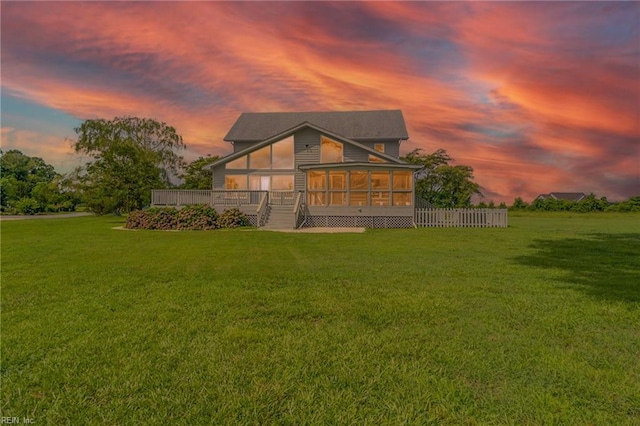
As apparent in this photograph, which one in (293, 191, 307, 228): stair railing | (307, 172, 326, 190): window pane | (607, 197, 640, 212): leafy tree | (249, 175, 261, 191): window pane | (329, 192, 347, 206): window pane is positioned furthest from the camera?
(607, 197, 640, 212): leafy tree

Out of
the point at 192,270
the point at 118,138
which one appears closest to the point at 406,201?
the point at 192,270

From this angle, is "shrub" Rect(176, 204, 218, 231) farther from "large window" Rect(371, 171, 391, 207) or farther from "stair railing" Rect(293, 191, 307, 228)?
"large window" Rect(371, 171, 391, 207)

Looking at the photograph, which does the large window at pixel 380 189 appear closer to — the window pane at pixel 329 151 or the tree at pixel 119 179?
the window pane at pixel 329 151

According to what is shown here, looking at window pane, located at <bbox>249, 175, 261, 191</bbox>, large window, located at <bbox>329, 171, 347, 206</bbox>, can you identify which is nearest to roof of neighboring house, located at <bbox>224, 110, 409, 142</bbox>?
window pane, located at <bbox>249, 175, 261, 191</bbox>

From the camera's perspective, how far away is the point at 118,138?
4238cm

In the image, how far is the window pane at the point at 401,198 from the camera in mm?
22781

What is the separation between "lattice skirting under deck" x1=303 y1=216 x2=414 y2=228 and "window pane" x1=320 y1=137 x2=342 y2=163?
5.61 meters

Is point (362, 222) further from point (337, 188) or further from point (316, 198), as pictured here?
point (316, 198)

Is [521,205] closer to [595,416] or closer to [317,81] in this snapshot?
[317,81]

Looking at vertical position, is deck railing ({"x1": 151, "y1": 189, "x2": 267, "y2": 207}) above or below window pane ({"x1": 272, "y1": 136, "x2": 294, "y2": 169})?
below

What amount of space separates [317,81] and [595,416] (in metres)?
21.3

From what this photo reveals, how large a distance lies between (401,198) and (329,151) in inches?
274

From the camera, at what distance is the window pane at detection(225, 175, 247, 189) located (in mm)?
26938

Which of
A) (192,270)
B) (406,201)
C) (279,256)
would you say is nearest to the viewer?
(192,270)
